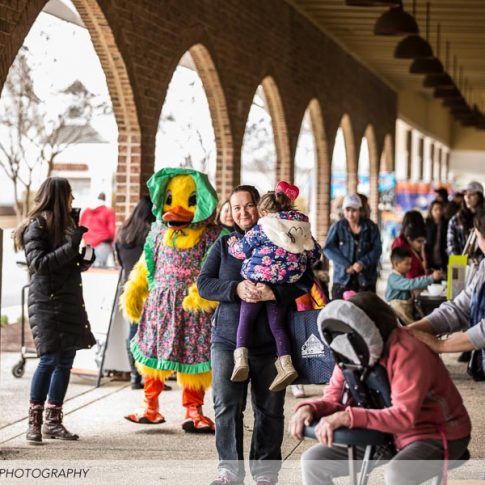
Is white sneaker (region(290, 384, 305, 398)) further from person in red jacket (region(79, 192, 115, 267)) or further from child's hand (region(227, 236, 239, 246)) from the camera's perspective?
person in red jacket (region(79, 192, 115, 267))

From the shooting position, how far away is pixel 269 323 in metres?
5.69

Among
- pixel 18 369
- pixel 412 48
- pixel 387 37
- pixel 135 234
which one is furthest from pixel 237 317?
pixel 387 37

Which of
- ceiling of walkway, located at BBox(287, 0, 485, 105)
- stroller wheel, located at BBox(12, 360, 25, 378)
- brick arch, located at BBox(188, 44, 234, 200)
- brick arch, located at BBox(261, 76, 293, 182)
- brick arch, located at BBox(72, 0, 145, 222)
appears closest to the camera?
stroller wheel, located at BBox(12, 360, 25, 378)

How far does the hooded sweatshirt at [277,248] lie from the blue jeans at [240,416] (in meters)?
0.42

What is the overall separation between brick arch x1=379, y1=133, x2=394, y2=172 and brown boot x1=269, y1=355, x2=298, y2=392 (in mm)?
22280

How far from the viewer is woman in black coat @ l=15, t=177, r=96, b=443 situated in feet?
22.7

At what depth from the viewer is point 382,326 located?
13.5 feet

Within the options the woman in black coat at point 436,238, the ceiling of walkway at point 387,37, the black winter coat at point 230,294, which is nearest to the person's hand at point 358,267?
the woman in black coat at point 436,238

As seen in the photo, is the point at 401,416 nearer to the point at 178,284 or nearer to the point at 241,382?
the point at 241,382

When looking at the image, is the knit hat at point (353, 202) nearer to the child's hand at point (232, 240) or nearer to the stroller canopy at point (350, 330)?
the child's hand at point (232, 240)

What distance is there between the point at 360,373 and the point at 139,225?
484cm

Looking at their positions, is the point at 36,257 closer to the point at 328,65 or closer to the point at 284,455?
the point at 284,455

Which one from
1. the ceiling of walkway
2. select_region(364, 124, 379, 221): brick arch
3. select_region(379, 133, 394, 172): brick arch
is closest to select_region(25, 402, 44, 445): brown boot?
the ceiling of walkway

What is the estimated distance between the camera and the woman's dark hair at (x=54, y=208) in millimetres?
6957
